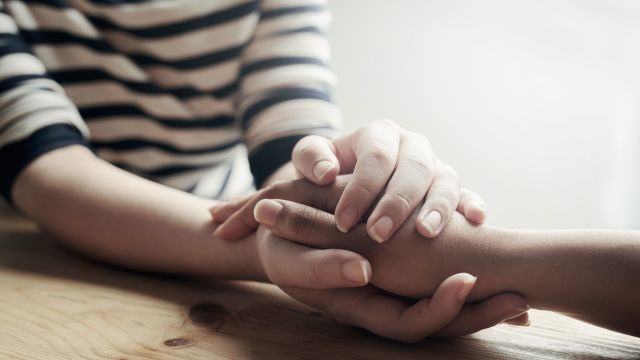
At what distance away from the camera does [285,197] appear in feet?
1.63

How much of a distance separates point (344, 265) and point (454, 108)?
76 centimetres

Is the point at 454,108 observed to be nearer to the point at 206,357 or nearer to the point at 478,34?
the point at 478,34

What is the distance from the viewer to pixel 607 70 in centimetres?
98

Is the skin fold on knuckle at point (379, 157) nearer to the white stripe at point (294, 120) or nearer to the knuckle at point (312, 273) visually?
the knuckle at point (312, 273)

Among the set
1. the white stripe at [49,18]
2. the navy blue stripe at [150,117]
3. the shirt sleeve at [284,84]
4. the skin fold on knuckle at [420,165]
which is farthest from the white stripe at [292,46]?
the skin fold on knuckle at [420,165]

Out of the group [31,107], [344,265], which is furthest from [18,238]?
[344,265]

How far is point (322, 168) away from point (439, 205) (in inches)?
3.8

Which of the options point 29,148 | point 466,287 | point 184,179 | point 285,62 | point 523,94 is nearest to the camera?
point 466,287

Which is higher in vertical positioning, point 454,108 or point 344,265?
point 454,108

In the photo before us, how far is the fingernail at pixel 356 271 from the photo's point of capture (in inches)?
16.2

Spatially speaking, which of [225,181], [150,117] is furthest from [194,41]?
[225,181]

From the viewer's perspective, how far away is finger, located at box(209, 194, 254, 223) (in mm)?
559

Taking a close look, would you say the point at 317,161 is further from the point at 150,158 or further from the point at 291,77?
the point at 150,158

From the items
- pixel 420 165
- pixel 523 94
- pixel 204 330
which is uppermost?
pixel 523 94
